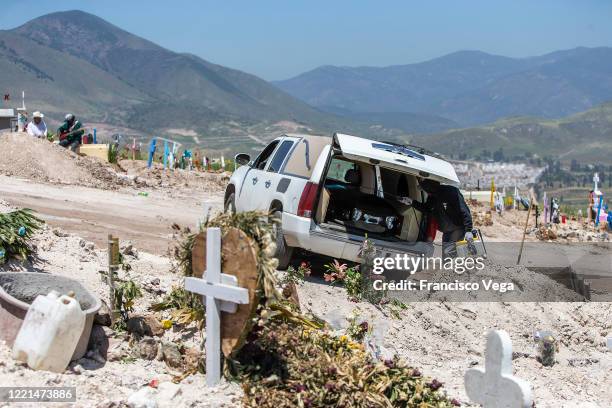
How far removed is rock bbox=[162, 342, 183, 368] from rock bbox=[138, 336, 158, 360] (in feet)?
0.30

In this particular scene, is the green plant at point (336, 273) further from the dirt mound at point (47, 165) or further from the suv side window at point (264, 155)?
the dirt mound at point (47, 165)

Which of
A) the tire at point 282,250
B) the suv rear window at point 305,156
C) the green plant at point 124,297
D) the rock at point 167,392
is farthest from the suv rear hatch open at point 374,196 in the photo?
the rock at point 167,392

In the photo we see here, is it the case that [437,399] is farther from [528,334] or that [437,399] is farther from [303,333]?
[528,334]

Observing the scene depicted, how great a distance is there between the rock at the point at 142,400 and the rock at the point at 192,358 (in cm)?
65

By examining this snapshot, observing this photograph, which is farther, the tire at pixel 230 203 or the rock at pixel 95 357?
the tire at pixel 230 203

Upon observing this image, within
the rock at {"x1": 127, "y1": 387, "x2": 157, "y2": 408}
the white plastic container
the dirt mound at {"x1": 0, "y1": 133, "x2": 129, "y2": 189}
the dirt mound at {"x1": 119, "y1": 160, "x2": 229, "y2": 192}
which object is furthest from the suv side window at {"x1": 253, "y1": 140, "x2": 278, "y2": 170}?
the dirt mound at {"x1": 119, "y1": 160, "x2": 229, "y2": 192}

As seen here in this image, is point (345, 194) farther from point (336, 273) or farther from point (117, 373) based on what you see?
point (117, 373)

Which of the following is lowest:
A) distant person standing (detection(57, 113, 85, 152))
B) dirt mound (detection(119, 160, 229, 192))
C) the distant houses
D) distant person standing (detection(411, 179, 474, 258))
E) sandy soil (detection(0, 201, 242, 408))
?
sandy soil (detection(0, 201, 242, 408))

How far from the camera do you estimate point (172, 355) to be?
774cm

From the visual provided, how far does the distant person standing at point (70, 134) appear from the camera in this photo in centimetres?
2253

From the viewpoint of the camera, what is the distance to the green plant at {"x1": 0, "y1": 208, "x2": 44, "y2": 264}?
8.70 metres

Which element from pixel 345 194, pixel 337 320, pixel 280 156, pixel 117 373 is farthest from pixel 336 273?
pixel 117 373

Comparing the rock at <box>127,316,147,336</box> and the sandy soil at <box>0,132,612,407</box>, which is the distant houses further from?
the rock at <box>127,316,147,336</box>

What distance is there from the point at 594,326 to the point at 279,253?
4.19 metres
